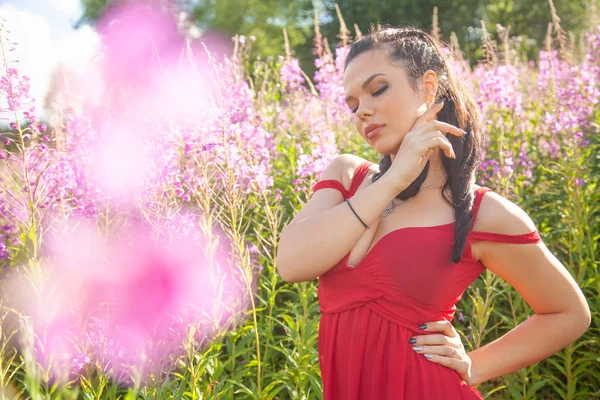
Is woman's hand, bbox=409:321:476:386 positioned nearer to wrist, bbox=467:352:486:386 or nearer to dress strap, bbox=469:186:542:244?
wrist, bbox=467:352:486:386

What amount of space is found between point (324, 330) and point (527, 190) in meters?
2.84

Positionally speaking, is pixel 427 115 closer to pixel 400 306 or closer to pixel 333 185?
pixel 333 185

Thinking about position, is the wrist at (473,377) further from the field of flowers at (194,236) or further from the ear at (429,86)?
the ear at (429,86)

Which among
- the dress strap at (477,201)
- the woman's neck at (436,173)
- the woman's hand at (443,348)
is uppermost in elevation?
the woman's neck at (436,173)

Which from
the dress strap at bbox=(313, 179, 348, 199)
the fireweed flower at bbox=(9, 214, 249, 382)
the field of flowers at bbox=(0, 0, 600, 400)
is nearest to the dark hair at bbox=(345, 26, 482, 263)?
the dress strap at bbox=(313, 179, 348, 199)

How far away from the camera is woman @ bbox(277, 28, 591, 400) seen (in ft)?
5.23

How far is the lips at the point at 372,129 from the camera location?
1692 mm

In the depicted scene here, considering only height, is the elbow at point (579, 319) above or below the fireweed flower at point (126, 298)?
above

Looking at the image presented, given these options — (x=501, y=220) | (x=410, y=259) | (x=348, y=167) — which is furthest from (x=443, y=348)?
(x=348, y=167)

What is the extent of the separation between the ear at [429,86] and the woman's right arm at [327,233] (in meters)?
0.38

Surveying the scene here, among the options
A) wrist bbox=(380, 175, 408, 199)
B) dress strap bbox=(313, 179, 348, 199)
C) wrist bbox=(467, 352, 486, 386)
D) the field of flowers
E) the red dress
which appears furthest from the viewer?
the field of flowers

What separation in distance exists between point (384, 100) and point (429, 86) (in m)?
0.19

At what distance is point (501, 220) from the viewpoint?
1674 millimetres

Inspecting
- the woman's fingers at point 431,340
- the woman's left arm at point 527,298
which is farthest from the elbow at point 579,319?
the woman's fingers at point 431,340
